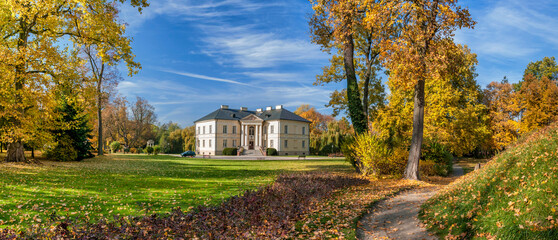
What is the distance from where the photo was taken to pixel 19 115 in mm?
18031

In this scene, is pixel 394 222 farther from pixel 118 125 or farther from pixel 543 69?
pixel 118 125

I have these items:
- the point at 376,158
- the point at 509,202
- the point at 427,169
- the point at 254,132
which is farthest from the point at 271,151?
the point at 509,202

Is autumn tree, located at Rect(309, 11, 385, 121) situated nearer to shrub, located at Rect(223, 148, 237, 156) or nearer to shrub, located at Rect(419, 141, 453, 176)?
shrub, located at Rect(419, 141, 453, 176)

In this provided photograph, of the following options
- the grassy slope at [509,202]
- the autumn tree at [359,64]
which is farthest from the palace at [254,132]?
the grassy slope at [509,202]

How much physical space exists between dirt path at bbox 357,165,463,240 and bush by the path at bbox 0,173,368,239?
1374 millimetres

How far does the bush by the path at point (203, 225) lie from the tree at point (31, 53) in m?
A: 13.3

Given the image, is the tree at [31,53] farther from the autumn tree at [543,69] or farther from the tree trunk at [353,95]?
the autumn tree at [543,69]

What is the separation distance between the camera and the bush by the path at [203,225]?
4.05 m

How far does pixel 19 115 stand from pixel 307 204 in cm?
1848

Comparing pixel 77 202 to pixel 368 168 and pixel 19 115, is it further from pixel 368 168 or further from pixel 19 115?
pixel 19 115

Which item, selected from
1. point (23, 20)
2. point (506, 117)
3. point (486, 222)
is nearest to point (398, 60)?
point (486, 222)

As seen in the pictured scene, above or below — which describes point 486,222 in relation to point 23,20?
below

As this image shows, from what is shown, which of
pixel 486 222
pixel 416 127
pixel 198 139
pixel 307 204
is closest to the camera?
pixel 486 222

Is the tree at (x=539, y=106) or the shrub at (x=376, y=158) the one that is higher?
the tree at (x=539, y=106)
